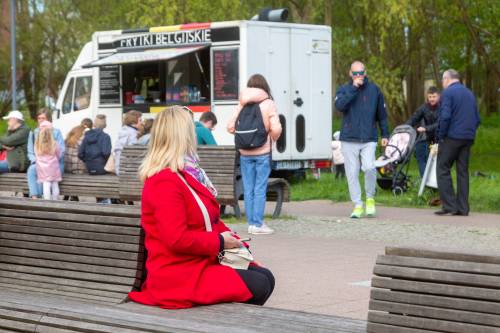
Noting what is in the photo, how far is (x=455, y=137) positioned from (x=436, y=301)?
36.5ft

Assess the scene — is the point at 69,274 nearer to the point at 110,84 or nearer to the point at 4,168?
the point at 4,168

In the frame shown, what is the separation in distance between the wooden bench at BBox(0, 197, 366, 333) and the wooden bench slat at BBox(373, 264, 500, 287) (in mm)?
656

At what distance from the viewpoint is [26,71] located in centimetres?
5431

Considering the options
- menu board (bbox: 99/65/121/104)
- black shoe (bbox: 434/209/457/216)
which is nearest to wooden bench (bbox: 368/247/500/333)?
black shoe (bbox: 434/209/457/216)

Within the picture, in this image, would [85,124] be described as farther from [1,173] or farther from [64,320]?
[64,320]

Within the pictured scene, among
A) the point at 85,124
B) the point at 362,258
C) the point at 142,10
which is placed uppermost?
the point at 142,10

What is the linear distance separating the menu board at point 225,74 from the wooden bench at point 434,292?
17218 mm

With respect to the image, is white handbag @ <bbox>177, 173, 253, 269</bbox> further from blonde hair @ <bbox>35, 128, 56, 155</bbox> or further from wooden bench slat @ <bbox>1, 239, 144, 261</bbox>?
blonde hair @ <bbox>35, 128, 56, 155</bbox>

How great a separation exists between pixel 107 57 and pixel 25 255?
700 inches

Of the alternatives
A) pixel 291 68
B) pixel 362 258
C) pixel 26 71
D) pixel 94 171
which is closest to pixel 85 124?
pixel 94 171

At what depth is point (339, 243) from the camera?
12391mm

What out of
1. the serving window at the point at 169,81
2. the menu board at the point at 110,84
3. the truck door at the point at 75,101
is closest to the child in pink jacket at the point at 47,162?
the serving window at the point at 169,81

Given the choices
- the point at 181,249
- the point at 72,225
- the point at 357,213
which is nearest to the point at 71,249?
the point at 72,225

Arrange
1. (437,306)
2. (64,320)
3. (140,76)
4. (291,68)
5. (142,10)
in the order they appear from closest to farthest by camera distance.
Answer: (437,306)
(64,320)
(291,68)
(140,76)
(142,10)
